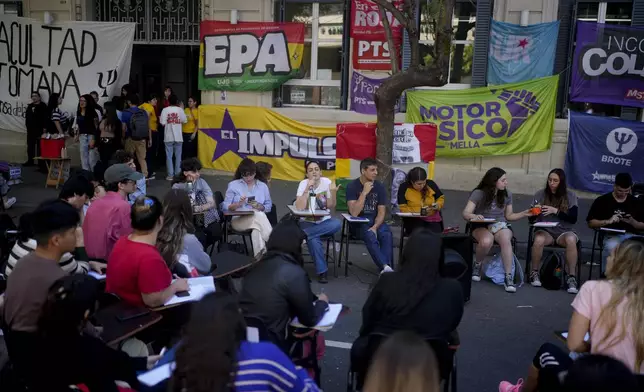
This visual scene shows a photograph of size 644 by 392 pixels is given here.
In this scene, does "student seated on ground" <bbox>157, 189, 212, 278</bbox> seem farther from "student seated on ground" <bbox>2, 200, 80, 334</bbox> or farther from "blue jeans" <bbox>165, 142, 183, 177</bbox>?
"blue jeans" <bbox>165, 142, 183, 177</bbox>

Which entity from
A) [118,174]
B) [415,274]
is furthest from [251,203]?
[415,274]

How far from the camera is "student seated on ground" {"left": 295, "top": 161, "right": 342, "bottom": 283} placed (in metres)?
7.86

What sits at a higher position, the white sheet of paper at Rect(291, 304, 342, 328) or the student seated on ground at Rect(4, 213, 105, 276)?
the student seated on ground at Rect(4, 213, 105, 276)

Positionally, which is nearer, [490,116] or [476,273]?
[476,273]

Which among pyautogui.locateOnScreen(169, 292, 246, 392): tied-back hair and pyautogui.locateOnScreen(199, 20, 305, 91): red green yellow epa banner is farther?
pyautogui.locateOnScreen(199, 20, 305, 91): red green yellow epa banner

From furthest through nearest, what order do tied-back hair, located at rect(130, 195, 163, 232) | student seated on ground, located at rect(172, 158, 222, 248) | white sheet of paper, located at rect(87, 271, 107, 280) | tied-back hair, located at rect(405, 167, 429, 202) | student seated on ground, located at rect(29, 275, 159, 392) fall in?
tied-back hair, located at rect(405, 167, 429, 202) → student seated on ground, located at rect(172, 158, 222, 248) → white sheet of paper, located at rect(87, 271, 107, 280) → tied-back hair, located at rect(130, 195, 163, 232) → student seated on ground, located at rect(29, 275, 159, 392)

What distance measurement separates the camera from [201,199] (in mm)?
7996

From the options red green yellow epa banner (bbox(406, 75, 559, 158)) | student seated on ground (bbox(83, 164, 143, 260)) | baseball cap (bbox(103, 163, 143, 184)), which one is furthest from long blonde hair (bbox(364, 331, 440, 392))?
red green yellow epa banner (bbox(406, 75, 559, 158))

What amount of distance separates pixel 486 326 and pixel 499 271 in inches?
58.3

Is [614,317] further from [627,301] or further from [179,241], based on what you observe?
[179,241]

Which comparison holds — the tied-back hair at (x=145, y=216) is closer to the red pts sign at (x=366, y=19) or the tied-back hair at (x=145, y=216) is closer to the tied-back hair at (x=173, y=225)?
the tied-back hair at (x=173, y=225)

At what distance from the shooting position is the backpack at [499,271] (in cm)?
781

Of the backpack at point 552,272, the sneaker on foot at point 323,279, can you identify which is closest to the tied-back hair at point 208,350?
the sneaker on foot at point 323,279

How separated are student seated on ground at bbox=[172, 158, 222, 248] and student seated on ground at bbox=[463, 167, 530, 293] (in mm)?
3088
